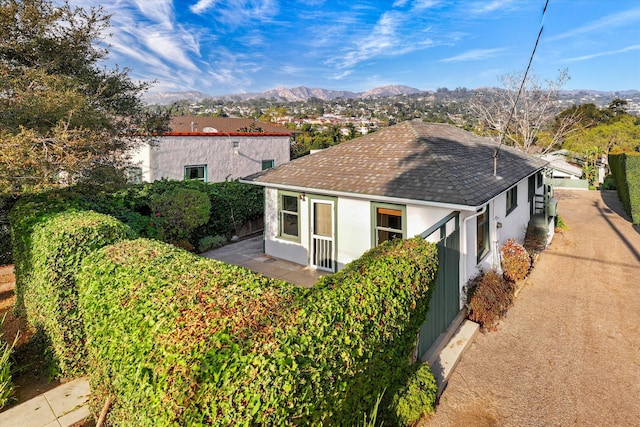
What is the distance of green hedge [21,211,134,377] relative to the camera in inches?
177

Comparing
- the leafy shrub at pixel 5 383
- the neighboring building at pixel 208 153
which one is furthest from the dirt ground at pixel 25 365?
the neighboring building at pixel 208 153

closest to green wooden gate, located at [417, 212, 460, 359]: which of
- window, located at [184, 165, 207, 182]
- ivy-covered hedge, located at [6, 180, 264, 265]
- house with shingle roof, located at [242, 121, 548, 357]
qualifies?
house with shingle roof, located at [242, 121, 548, 357]

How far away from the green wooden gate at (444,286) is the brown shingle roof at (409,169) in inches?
28.0

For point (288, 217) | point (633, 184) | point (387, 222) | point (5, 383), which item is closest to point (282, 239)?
point (288, 217)

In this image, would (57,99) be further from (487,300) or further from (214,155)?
(214,155)

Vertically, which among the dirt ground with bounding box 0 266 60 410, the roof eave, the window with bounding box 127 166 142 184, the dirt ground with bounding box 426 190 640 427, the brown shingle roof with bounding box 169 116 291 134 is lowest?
the dirt ground with bounding box 426 190 640 427

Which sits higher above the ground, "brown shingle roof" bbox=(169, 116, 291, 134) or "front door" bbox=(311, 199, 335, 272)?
"brown shingle roof" bbox=(169, 116, 291, 134)

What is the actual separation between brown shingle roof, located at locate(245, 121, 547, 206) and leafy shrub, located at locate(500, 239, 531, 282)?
177 cm

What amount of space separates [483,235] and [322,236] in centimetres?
401

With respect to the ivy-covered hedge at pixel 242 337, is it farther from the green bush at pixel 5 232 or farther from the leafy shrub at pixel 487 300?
the green bush at pixel 5 232

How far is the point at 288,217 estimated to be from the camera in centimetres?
1032

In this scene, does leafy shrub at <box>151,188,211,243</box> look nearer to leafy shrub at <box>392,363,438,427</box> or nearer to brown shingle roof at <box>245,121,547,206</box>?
brown shingle roof at <box>245,121,547,206</box>

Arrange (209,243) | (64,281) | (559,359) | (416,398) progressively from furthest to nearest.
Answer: (209,243), (559,359), (64,281), (416,398)

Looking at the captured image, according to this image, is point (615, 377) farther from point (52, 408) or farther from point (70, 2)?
point (70, 2)
